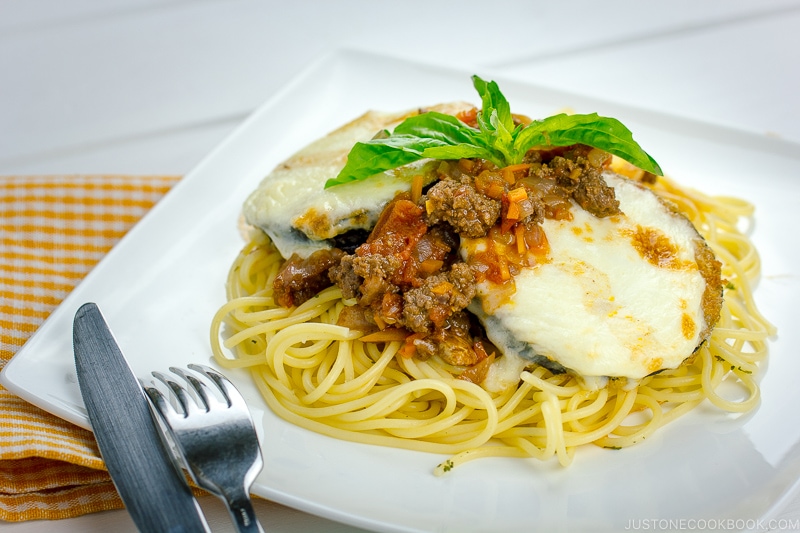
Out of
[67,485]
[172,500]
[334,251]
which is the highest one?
[334,251]

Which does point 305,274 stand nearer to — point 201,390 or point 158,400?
point 201,390

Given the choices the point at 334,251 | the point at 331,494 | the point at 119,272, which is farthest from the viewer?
the point at 119,272

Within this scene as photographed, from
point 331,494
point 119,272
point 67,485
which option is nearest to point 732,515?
point 331,494

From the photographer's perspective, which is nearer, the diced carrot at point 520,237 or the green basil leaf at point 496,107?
the diced carrot at point 520,237

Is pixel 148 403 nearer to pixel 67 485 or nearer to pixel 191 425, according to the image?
pixel 191 425

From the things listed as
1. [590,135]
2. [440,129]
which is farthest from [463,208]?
[590,135]

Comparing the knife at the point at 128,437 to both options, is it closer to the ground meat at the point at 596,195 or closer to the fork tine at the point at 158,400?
the fork tine at the point at 158,400

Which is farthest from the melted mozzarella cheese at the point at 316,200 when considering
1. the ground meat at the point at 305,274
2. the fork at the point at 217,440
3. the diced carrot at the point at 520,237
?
the fork at the point at 217,440
